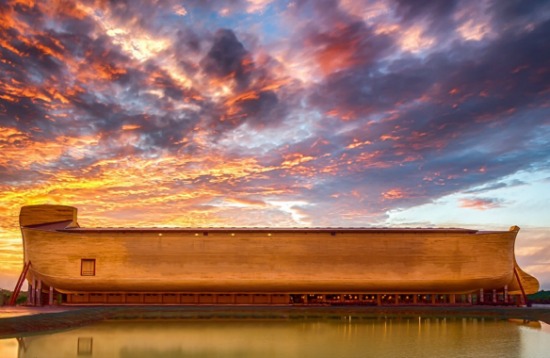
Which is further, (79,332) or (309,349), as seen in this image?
(79,332)

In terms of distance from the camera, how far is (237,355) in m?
22.2

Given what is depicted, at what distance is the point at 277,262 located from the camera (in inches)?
1984

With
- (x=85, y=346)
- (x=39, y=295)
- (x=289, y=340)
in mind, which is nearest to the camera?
(x=85, y=346)

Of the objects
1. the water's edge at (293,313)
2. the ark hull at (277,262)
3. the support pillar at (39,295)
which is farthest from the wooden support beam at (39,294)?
the water's edge at (293,313)

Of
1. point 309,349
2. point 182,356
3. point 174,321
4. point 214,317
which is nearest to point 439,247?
point 214,317

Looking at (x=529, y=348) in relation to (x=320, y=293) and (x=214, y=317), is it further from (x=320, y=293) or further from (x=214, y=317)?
(x=320, y=293)

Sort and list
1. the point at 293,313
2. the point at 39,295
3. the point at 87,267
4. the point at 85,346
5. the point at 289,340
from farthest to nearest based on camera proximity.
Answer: the point at 39,295, the point at 87,267, the point at 293,313, the point at 289,340, the point at 85,346

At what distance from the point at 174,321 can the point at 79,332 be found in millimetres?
8046

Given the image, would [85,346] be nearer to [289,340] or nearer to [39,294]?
[289,340]

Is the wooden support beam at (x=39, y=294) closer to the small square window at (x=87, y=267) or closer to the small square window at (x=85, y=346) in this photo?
the small square window at (x=87, y=267)

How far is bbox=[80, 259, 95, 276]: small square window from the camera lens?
166 ft

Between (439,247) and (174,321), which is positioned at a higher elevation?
(439,247)

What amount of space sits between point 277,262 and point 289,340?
2396 cm

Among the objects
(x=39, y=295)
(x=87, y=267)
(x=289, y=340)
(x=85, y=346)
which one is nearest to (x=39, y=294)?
(x=39, y=295)
